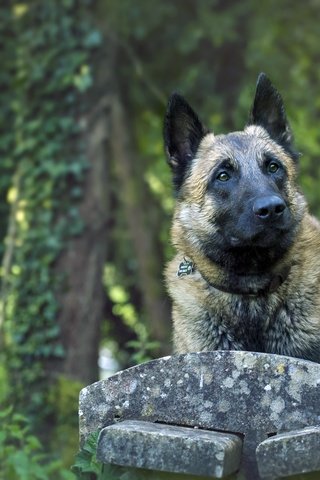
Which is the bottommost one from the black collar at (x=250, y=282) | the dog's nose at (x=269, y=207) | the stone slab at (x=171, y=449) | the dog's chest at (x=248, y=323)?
the stone slab at (x=171, y=449)

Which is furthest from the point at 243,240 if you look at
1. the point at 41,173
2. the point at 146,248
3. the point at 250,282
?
the point at 146,248

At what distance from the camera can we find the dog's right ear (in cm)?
642

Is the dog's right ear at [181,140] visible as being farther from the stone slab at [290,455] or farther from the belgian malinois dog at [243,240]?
the stone slab at [290,455]

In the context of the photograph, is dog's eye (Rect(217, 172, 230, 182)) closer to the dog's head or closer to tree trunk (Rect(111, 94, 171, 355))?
the dog's head

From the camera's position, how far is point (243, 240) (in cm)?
568

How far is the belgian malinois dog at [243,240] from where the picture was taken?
5582 millimetres

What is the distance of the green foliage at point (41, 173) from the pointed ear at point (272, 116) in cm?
360

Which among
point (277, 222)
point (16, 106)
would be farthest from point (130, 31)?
point (277, 222)

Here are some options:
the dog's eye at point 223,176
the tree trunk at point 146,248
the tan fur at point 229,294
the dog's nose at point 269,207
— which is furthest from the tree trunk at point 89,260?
the dog's nose at point 269,207

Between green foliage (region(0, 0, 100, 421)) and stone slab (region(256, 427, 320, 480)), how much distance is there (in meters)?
5.77

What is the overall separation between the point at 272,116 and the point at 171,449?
302 cm

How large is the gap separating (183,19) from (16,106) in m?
2.35

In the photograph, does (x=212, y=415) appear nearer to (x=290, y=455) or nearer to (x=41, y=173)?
(x=290, y=455)

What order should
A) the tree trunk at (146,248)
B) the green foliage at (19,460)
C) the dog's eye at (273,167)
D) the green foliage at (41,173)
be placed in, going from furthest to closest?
1. the tree trunk at (146,248)
2. the green foliage at (41,173)
3. the dog's eye at (273,167)
4. the green foliage at (19,460)
